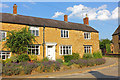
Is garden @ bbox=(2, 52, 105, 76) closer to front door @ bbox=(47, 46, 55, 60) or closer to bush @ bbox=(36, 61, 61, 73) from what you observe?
bush @ bbox=(36, 61, 61, 73)

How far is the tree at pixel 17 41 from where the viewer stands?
47.7ft

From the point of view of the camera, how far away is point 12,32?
48.7ft

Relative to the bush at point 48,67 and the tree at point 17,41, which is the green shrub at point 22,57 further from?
the bush at point 48,67

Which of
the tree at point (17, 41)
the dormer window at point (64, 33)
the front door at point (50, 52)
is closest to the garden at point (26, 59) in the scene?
the tree at point (17, 41)

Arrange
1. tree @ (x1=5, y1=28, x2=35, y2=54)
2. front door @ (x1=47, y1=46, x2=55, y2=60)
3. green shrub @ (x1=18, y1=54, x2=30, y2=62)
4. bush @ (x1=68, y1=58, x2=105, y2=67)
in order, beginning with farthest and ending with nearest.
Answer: front door @ (x1=47, y1=46, x2=55, y2=60) → green shrub @ (x1=18, y1=54, x2=30, y2=62) → tree @ (x1=5, y1=28, x2=35, y2=54) → bush @ (x1=68, y1=58, x2=105, y2=67)

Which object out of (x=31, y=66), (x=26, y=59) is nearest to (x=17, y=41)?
(x=26, y=59)

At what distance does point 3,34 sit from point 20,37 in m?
2.46

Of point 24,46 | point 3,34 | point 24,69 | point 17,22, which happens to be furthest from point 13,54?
point 24,69

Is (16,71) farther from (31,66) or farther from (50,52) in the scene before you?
Answer: (50,52)

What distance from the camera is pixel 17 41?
1452cm

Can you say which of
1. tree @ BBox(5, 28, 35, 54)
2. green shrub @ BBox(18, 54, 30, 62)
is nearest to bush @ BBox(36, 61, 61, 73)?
green shrub @ BBox(18, 54, 30, 62)

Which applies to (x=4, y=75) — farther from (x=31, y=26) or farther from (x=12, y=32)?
(x=31, y=26)

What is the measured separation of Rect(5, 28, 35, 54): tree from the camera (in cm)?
1453

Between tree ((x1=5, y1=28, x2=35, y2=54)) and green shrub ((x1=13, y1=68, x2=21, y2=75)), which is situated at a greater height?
tree ((x1=5, y1=28, x2=35, y2=54))
